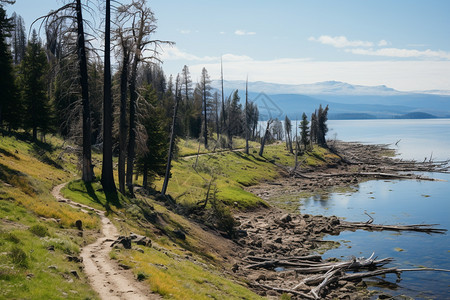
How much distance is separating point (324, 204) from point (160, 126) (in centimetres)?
2625

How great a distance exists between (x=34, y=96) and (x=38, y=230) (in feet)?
137

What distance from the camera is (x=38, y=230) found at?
13.7 meters

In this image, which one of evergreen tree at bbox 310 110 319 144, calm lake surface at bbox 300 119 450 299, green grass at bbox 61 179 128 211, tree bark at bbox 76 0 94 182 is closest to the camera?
green grass at bbox 61 179 128 211

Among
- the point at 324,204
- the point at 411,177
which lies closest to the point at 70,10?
the point at 324,204

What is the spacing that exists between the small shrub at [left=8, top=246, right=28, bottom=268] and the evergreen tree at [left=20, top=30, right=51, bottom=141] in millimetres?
43313

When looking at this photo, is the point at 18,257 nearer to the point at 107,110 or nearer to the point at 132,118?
the point at 107,110

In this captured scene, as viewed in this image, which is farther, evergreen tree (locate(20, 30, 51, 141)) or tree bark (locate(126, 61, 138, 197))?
evergreen tree (locate(20, 30, 51, 141))

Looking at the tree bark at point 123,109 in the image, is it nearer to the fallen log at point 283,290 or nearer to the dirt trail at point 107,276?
the dirt trail at point 107,276

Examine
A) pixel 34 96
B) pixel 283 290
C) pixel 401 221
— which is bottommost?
pixel 401 221

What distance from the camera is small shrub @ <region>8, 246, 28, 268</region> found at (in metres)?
10.2

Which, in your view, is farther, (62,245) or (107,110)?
(107,110)

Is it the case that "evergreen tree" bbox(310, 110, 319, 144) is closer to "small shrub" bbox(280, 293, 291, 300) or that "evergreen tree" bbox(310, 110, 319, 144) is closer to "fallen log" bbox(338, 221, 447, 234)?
"fallen log" bbox(338, 221, 447, 234)

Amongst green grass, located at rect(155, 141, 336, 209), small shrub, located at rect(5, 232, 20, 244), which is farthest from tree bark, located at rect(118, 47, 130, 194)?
small shrub, located at rect(5, 232, 20, 244)

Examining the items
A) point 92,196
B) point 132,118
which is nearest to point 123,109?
point 132,118
